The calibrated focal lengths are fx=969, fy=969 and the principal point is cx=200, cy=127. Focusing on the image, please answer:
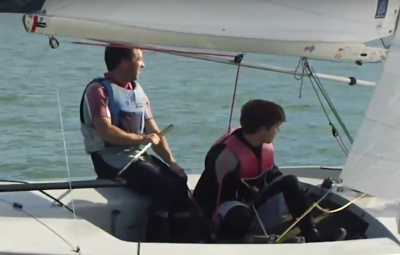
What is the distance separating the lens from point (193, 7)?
10.7 ft

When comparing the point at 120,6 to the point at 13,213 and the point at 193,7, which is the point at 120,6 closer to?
the point at 193,7

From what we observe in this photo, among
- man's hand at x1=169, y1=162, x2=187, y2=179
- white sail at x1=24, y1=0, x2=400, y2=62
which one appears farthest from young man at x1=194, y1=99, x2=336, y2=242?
white sail at x1=24, y1=0, x2=400, y2=62

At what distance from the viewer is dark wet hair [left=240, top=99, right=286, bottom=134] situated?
333 cm

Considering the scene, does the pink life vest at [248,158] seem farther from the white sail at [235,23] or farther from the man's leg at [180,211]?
the white sail at [235,23]

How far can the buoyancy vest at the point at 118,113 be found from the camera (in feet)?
11.4

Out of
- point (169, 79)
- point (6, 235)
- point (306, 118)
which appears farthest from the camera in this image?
point (169, 79)

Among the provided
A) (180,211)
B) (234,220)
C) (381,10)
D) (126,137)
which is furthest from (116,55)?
(381,10)

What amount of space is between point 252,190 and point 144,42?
0.64 meters

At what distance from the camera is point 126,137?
3402mm

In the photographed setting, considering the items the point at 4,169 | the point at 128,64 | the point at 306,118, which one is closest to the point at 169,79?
the point at 306,118

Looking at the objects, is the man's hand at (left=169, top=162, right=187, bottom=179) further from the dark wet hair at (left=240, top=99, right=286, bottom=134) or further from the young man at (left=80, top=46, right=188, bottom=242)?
the dark wet hair at (left=240, top=99, right=286, bottom=134)

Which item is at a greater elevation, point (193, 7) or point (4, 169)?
point (193, 7)

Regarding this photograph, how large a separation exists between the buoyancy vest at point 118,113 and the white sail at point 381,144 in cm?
79

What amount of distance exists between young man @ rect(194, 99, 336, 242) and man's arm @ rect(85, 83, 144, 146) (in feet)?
0.96
